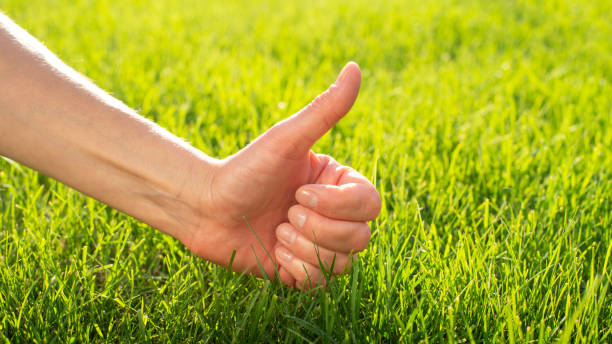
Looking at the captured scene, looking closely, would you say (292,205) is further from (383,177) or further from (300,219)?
(383,177)

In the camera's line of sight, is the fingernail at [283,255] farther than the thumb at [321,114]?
Yes

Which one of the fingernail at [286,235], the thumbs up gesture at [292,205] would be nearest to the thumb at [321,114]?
the thumbs up gesture at [292,205]

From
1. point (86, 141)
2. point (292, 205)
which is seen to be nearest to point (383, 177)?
point (292, 205)

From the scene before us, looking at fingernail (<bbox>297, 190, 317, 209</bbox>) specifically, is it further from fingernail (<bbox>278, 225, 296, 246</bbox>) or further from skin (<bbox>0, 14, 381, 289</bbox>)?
fingernail (<bbox>278, 225, 296, 246</bbox>)

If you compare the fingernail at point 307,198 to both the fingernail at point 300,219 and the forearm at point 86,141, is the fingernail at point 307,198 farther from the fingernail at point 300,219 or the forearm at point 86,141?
the forearm at point 86,141

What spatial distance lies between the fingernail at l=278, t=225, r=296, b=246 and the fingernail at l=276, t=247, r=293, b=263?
30 mm

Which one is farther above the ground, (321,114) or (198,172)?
(321,114)

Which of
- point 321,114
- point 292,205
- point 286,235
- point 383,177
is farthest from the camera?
point 383,177

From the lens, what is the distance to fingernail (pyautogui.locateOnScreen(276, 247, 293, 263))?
4.78 feet

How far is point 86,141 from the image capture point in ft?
4.53

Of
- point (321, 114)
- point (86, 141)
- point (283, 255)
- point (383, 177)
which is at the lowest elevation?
point (283, 255)

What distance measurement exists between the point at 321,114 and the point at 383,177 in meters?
0.82

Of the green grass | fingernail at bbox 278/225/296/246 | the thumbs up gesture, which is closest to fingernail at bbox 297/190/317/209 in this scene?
the thumbs up gesture

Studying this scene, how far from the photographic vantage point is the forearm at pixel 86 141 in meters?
1.33
